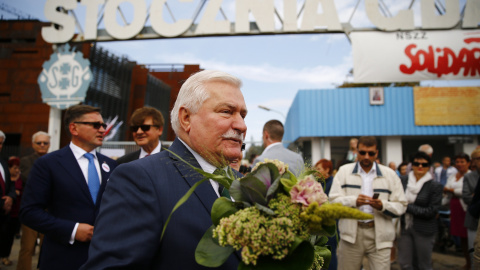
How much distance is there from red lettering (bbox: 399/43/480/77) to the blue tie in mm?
10209

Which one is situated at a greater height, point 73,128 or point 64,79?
point 64,79

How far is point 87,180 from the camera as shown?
278 cm

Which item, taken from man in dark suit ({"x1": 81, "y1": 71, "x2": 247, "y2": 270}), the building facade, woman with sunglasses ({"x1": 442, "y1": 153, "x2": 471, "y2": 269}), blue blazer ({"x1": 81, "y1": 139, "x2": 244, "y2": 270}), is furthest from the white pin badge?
the building facade

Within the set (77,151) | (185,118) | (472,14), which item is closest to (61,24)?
(77,151)

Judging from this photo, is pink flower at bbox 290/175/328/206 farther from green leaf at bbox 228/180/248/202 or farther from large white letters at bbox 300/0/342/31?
large white letters at bbox 300/0/342/31

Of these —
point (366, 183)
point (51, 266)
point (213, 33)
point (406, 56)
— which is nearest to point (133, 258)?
point (51, 266)

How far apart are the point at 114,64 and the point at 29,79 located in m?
4.30

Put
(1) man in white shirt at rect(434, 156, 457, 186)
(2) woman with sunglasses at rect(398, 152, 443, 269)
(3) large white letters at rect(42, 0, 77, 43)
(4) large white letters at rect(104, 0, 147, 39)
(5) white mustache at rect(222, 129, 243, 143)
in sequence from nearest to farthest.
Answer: (5) white mustache at rect(222, 129, 243, 143), (2) woman with sunglasses at rect(398, 152, 443, 269), (1) man in white shirt at rect(434, 156, 457, 186), (4) large white letters at rect(104, 0, 147, 39), (3) large white letters at rect(42, 0, 77, 43)

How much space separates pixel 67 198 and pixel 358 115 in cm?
1611

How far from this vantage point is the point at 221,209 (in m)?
1.12

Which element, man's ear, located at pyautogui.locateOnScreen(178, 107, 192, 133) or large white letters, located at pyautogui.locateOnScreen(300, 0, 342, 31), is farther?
large white letters, located at pyautogui.locateOnScreen(300, 0, 342, 31)

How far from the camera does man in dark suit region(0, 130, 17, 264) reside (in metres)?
4.85

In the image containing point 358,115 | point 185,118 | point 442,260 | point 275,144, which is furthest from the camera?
point 358,115

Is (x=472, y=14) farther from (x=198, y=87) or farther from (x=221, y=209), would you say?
(x=221, y=209)
